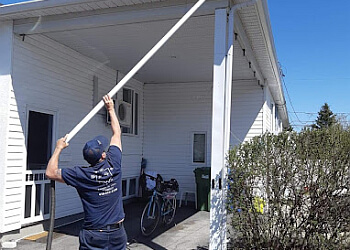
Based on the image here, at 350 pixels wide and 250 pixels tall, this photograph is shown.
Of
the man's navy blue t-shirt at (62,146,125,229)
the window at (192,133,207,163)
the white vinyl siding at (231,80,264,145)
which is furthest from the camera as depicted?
the window at (192,133,207,163)

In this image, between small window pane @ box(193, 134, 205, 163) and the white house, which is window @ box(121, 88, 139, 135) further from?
small window pane @ box(193, 134, 205, 163)

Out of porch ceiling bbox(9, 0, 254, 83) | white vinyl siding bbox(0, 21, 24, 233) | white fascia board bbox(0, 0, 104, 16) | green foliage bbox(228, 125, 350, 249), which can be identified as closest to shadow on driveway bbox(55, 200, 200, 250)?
white vinyl siding bbox(0, 21, 24, 233)

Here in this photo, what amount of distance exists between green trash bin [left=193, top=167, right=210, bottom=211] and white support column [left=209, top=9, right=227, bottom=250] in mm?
4490

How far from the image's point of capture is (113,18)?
5422 millimetres

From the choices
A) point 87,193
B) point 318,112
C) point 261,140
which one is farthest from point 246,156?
point 318,112

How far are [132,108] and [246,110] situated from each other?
3.20 m

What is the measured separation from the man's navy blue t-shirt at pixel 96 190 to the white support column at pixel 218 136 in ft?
6.49

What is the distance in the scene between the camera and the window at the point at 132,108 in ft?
32.5

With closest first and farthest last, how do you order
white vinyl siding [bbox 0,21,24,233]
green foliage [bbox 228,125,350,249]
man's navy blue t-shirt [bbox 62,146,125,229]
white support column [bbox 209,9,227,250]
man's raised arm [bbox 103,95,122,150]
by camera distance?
1. man's navy blue t-shirt [bbox 62,146,125,229]
2. man's raised arm [bbox 103,95,122,150]
3. green foliage [bbox 228,125,350,249]
4. white support column [bbox 209,9,227,250]
5. white vinyl siding [bbox 0,21,24,233]

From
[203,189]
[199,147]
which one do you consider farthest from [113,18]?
[199,147]

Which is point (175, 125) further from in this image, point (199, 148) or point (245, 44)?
point (245, 44)

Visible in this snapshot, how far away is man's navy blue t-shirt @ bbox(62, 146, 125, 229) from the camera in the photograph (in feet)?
9.73

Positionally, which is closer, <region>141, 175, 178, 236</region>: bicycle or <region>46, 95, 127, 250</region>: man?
<region>46, 95, 127, 250</region>: man

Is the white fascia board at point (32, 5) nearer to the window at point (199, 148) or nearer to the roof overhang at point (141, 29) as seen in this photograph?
the roof overhang at point (141, 29)
